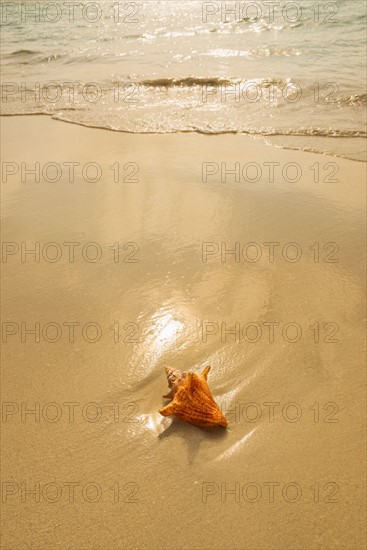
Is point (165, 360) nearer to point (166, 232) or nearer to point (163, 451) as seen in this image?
point (163, 451)

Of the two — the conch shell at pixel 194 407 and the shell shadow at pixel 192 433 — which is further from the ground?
the conch shell at pixel 194 407

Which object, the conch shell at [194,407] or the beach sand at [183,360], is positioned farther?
the conch shell at [194,407]

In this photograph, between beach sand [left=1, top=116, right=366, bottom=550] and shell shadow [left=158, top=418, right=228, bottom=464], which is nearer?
beach sand [left=1, top=116, right=366, bottom=550]

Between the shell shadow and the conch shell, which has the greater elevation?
the conch shell

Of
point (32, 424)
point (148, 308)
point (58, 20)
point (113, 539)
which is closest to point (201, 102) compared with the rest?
point (148, 308)

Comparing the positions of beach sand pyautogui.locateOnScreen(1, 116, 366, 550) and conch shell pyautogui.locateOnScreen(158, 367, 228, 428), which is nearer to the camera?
beach sand pyautogui.locateOnScreen(1, 116, 366, 550)

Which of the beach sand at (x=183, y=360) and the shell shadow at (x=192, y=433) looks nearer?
the beach sand at (x=183, y=360)
